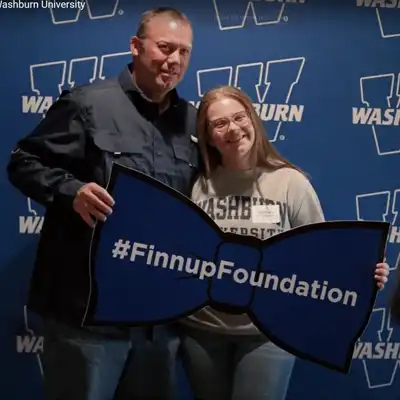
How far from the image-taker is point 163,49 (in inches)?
49.9

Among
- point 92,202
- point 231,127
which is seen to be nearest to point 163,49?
point 231,127

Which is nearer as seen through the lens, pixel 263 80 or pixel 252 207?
pixel 252 207

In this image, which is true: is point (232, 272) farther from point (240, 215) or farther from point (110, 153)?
point (110, 153)

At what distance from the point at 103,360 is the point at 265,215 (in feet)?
1.65

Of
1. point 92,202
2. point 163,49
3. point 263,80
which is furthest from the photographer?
point 263,80

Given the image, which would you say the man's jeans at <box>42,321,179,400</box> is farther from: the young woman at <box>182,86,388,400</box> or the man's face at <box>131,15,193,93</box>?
the man's face at <box>131,15,193,93</box>

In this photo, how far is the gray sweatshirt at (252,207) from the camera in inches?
50.7

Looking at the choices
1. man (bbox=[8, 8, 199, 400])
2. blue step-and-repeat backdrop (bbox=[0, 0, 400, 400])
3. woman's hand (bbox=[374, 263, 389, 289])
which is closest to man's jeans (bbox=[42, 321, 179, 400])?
man (bbox=[8, 8, 199, 400])

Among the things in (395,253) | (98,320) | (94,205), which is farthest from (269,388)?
(395,253)

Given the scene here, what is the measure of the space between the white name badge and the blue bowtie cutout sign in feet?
0.26

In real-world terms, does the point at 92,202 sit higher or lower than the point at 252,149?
lower

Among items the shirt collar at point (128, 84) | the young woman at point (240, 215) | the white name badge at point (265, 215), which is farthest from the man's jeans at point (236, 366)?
the shirt collar at point (128, 84)

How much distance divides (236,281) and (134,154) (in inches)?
14.4

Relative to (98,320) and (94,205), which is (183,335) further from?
(94,205)
